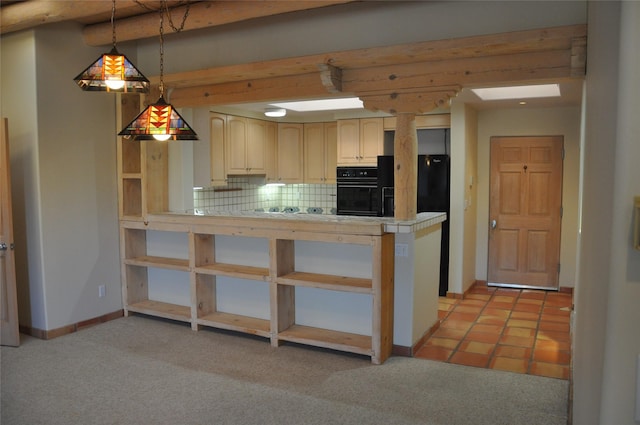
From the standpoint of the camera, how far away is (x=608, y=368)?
3.17ft

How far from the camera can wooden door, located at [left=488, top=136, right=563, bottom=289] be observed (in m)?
A: 6.60

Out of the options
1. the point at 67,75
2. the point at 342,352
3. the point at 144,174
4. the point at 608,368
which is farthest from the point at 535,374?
the point at 67,75

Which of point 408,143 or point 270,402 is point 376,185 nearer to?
point 408,143

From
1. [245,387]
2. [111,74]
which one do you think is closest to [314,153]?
[245,387]

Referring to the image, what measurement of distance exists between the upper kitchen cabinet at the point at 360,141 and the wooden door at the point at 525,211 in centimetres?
155

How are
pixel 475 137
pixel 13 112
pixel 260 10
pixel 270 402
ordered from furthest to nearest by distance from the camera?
pixel 475 137 → pixel 13 112 → pixel 260 10 → pixel 270 402

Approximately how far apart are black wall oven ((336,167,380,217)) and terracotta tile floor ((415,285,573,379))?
1569 mm

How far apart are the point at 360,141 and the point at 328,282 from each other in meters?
3.26

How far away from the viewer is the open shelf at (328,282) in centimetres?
404

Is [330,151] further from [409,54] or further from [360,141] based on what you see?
[409,54]

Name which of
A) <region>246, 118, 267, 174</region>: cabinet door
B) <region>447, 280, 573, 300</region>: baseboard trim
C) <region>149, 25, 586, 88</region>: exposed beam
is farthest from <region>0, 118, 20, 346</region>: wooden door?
<region>447, 280, 573, 300</region>: baseboard trim

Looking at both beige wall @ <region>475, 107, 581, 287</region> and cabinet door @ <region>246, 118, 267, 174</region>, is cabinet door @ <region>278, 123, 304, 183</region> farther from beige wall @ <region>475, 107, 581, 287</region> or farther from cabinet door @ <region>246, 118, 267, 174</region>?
beige wall @ <region>475, 107, 581, 287</region>

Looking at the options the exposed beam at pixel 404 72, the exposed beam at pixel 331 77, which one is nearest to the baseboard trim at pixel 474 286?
the exposed beam at pixel 404 72

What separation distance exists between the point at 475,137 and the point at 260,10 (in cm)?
394
